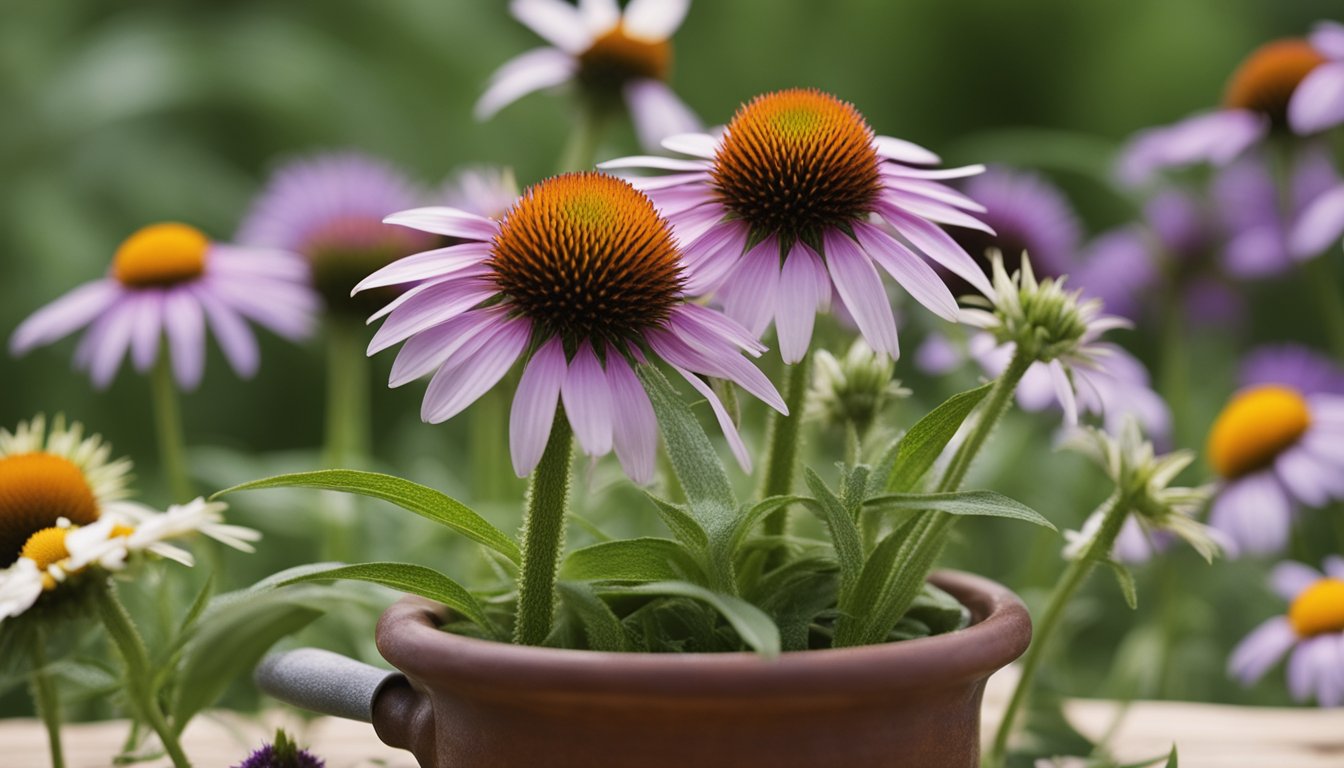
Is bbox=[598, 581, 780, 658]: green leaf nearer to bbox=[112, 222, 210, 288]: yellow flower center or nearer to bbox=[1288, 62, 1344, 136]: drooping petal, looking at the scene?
bbox=[112, 222, 210, 288]: yellow flower center

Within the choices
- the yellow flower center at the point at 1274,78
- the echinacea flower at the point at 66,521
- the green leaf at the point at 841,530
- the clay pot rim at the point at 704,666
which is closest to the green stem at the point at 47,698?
the echinacea flower at the point at 66,521

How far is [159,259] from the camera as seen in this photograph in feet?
2.24

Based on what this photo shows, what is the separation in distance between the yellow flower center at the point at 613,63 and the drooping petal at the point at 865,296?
1.40 feet

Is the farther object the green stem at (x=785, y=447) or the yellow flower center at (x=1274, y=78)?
the yellow flower center at (x=1274, y=78)

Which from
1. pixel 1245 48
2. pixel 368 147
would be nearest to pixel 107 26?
pixel 368 147

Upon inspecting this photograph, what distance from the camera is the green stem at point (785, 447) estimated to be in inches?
15.9

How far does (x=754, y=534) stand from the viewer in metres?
0.40

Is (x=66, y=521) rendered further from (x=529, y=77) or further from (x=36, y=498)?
(x=529, y=77)

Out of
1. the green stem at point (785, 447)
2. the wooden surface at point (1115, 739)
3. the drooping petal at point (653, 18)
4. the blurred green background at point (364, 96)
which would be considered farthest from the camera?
the blurred green background at point (364, 96)

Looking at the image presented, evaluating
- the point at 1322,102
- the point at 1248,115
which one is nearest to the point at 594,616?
the point at 1322,102

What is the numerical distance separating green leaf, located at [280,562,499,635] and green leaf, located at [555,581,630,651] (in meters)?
0.03

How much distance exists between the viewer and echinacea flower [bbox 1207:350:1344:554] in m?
0.72

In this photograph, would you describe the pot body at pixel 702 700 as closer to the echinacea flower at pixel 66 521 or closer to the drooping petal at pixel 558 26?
the echinacea flower at pixel 66 521

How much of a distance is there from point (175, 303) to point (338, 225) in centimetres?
17
